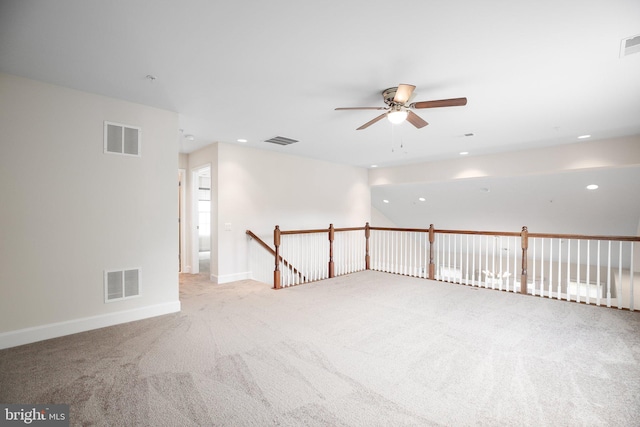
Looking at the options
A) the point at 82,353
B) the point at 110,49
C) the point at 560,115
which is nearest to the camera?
the point at 110,49

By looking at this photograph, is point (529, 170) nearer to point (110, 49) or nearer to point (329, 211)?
point (329, 211)

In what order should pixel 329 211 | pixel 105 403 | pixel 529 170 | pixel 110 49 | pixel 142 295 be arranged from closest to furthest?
pixel 105 403, pixel 110 49, pixel 142 295, pixel 529 170, pixel 329 211

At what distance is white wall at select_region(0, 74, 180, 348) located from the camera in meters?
2.84

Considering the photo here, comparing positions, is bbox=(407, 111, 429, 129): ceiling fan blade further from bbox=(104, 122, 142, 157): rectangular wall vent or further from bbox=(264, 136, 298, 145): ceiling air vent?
bbox=(104, 122, 142, 157): rectangular wall vent

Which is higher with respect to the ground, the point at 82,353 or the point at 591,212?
the point at 591,212

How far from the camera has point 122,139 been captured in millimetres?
3480

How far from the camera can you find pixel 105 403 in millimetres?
1973

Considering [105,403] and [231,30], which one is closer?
[105,403]

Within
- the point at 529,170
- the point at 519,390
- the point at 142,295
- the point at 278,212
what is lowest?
the point at 519,390

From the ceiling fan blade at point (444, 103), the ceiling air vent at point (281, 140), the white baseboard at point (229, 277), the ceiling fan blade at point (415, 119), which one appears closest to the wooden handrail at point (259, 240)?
the white baseboard at point (229, 277)

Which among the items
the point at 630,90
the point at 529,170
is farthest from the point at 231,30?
the point at 529,170

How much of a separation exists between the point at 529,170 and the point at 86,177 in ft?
24.3

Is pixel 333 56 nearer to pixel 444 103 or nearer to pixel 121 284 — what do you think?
pixel 444 103

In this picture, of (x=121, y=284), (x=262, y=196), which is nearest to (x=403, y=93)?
(x=121, y=284)
